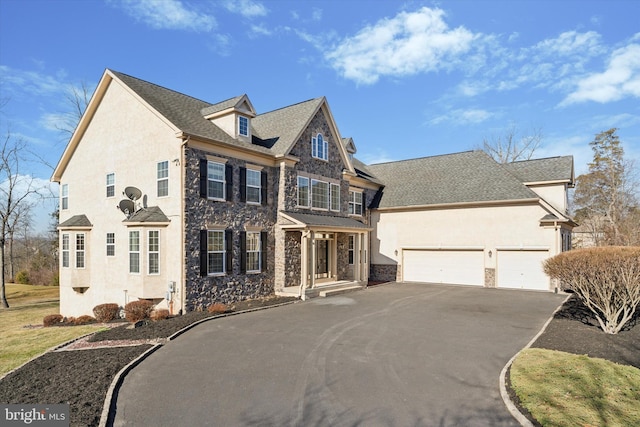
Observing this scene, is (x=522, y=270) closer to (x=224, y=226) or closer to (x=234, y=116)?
(x=224, y=226)

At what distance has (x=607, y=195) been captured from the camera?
38812 millimetres

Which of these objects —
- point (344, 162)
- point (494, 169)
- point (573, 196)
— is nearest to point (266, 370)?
point (344, 162)

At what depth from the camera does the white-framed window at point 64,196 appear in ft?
68.0

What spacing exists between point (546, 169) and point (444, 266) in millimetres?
9466

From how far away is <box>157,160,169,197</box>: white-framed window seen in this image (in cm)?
1546

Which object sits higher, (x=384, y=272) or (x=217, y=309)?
(x=217, y=309)

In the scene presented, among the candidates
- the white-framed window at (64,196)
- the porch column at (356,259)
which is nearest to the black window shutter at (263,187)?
the porch column at (356,259)

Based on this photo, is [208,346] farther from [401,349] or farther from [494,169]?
[494,169]

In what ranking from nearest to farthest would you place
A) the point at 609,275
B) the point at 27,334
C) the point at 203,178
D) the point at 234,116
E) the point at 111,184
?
1. the point at 609,275
2. the point at 27,334
3. the point at 203,178
4. the point at 234,116
5. the point at 111,184

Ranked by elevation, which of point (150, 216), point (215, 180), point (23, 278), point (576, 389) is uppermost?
point (215, 180)

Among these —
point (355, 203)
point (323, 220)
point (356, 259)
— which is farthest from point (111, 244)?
point (355, 203)

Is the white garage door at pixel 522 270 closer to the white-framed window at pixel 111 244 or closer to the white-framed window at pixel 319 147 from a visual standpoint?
the white-framed window at pixel 319 147

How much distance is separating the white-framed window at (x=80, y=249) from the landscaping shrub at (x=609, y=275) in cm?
2143

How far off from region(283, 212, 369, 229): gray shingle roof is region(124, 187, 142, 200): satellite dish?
6.89 metres
